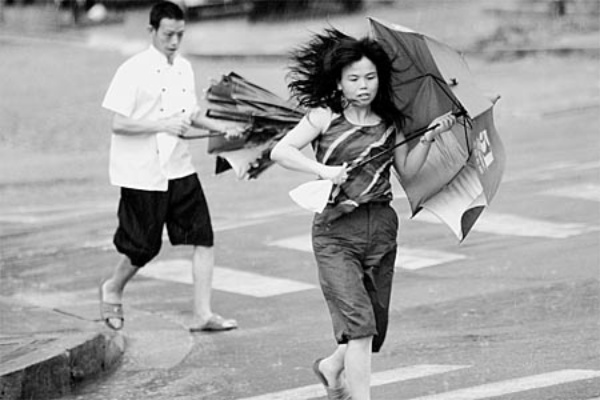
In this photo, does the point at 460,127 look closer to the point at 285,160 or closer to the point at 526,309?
the point at 285,160

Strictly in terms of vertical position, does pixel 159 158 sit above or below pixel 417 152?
below

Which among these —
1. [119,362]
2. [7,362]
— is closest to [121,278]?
[119,362]

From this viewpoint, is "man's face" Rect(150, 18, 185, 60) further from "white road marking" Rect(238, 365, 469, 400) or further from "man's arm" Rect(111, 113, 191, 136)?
"white road marking" Rect(238, 365, 469, 400)

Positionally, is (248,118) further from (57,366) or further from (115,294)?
(57,366)

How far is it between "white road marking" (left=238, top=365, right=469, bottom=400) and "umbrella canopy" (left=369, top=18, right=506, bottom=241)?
1.16 metres

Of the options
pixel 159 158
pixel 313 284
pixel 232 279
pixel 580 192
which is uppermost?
pixel 159 158

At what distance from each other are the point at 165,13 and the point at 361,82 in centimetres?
300

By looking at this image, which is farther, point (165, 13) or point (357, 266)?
point (165, 13)

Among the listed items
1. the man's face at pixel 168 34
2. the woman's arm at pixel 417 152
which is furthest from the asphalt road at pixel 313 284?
the man's face at pixel 168 34

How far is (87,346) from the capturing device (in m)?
8.62

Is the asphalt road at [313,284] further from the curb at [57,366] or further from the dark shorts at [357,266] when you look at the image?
the dark shorts at [357,266]

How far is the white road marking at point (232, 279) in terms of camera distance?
10.9 m

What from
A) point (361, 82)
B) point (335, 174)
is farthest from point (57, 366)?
point (361, 82)

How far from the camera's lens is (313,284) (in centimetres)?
1104
